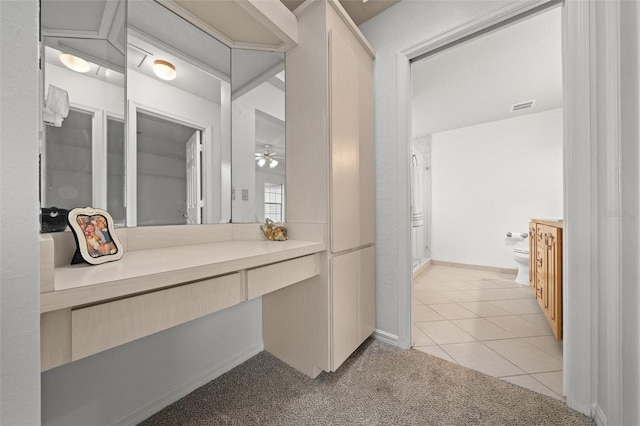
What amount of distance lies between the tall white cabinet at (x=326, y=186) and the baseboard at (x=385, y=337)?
0.58ft

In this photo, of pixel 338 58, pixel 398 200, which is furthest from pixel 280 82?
pixel 398 200

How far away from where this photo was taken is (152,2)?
120 centimetres

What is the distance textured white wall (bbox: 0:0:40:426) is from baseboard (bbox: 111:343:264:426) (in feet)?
3.15

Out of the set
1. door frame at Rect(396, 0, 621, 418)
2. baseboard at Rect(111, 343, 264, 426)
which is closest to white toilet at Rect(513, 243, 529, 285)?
door frame at Rect(396, 0, 621, 418)

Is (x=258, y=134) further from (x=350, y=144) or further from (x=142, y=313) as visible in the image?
(x=142, y=313)

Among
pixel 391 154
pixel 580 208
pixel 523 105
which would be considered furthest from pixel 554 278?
pixel 523 105

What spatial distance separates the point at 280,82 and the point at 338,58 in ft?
1.35

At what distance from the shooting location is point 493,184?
390 centimetres

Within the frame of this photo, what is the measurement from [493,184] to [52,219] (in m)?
4.77

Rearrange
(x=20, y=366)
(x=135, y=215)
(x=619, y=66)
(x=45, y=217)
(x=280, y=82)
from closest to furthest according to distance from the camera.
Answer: (x=20, y=366) → (x=45, y=217) → (x=619, y=66) → (x=135, y=215) → (x=280, y=82)

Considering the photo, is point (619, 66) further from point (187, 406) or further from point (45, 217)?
point (187, 406)

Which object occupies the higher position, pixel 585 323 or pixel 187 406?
pixel 585 323

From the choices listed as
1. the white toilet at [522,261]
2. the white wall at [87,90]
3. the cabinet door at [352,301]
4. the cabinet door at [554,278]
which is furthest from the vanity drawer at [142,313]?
the white toilet at [522,261]

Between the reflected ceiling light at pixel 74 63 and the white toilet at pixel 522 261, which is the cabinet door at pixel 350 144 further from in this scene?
the white toilet at pixel 522 261
